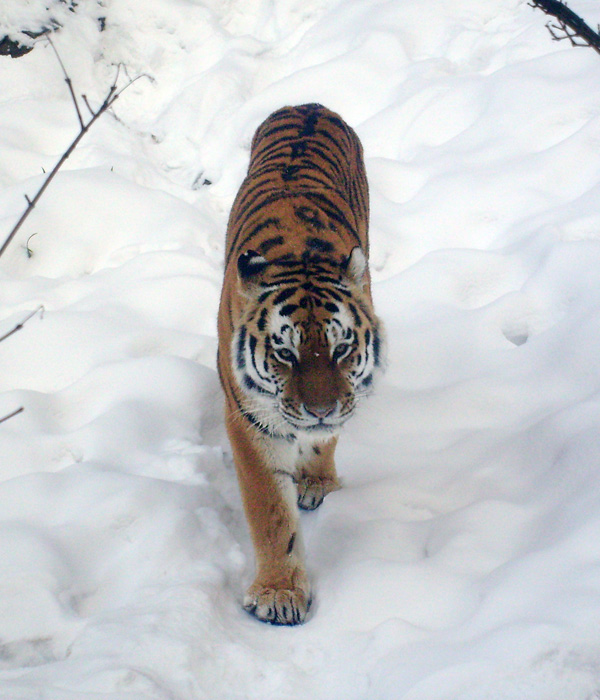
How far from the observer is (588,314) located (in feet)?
9.44

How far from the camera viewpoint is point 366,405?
2.85 meters

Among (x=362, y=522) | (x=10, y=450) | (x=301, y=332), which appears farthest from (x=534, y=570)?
(x=10, y=450)

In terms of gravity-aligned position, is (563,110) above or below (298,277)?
below

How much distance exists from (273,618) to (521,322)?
185 cm

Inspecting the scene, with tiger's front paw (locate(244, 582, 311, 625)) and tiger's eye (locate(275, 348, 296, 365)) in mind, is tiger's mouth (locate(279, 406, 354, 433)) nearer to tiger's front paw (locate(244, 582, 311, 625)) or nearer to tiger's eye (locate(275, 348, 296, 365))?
tiger's eye (locate(275, 348, 296, 365))

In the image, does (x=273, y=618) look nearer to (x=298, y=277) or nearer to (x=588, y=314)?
(x=298, y=277)

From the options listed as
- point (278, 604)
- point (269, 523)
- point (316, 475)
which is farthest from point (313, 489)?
point (278, 604)

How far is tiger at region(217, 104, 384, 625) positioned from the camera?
1882mm

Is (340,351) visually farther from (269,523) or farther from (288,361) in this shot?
(269,523)

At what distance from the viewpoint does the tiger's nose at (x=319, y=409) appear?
72.6 inches

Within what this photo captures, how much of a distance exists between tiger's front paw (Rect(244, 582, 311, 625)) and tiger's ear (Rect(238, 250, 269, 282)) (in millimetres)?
929

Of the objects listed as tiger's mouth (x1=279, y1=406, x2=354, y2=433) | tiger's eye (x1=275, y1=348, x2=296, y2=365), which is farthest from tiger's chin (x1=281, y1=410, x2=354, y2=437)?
tiger's eye (x1=275, y1=348, x2=296, y2=365)

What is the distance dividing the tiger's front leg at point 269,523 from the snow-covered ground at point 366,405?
0.30 feet

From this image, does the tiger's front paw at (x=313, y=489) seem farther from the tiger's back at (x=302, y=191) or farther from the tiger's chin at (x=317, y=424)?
the tiger's back at (x=302, y=191)
